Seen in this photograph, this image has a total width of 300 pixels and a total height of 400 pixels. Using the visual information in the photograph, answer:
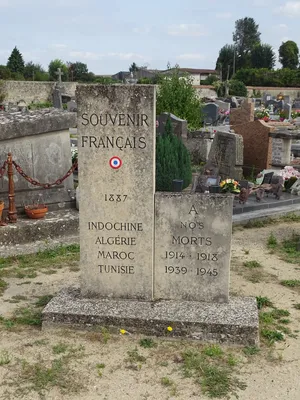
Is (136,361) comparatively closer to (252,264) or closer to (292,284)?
(292,284)

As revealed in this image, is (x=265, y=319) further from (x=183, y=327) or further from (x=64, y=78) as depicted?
(x=64, y=78)

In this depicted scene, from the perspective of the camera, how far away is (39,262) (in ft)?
22.6

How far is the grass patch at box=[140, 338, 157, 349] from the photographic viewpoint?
448cm

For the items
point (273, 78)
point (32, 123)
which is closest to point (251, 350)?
point (32, 123)

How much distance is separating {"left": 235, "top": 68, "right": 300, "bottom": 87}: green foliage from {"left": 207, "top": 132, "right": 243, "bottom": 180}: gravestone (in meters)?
48.1

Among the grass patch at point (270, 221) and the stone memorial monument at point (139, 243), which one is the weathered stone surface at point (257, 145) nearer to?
the grass patch at point (270, 221)

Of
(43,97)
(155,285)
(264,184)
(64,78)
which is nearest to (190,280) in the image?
(155,285)

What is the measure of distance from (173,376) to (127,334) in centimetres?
76

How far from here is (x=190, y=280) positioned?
4.98 metres

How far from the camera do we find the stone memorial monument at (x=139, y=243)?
183 inches

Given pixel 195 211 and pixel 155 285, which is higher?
pixel 195 211

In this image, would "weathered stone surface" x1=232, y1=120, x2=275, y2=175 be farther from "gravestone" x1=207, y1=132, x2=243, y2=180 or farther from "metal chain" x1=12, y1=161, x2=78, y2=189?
"metal chain" x1=12, y1=161, x2=78, y2=189

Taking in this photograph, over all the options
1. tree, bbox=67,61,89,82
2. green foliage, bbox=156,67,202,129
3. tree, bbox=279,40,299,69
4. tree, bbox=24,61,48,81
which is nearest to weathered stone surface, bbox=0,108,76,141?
green foliage, bbox=156,67,202,129

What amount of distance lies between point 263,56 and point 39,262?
77709 millimetres
